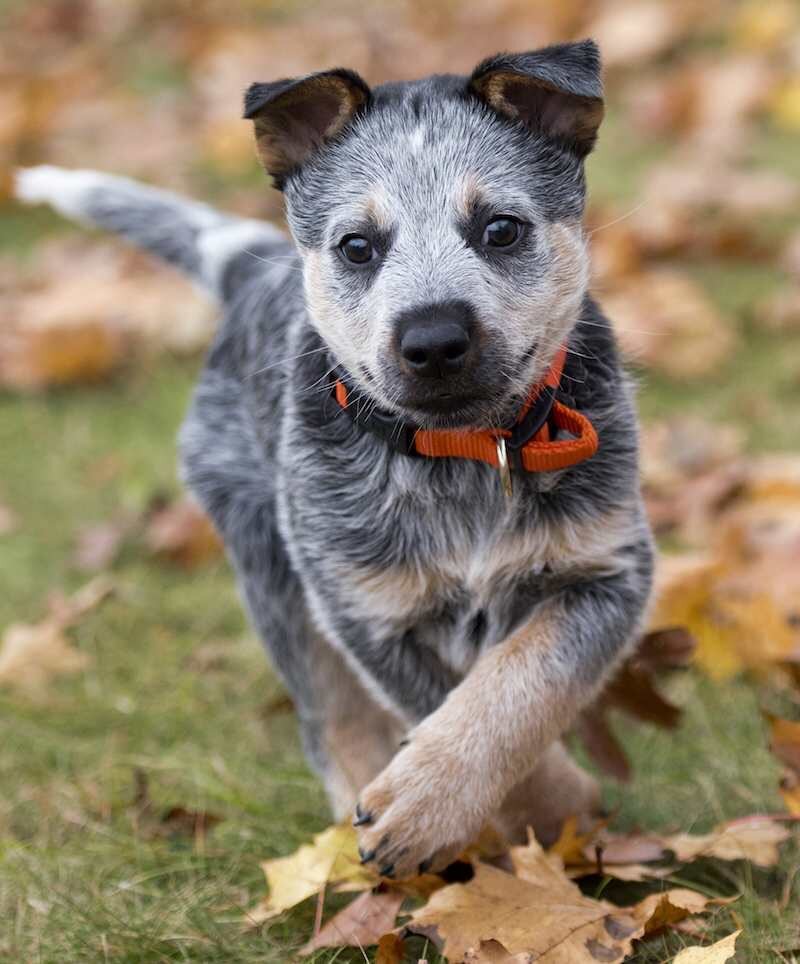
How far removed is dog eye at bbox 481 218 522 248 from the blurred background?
0.62 m

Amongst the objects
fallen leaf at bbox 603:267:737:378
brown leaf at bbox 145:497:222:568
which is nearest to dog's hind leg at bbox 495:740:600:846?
brown leaf at bbox 145:497:222:568

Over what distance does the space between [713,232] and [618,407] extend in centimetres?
458

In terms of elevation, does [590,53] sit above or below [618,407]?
above

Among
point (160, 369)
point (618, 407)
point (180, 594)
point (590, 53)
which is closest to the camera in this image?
point (590, 53)

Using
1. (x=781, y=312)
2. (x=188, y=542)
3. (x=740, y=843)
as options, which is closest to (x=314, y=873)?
(x=740, y=843)

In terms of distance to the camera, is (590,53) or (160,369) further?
(160,369)

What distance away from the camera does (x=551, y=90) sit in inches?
131

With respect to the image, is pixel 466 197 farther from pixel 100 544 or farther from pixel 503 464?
pixel 100 544

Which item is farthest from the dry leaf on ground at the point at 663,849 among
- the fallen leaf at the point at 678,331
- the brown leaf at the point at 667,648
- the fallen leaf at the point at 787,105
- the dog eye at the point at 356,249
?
the fallen leaf at the point at 787,105

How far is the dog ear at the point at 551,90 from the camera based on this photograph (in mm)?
3125

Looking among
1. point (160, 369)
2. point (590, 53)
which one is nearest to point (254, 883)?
point (590, 53)

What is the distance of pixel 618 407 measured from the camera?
3439mm

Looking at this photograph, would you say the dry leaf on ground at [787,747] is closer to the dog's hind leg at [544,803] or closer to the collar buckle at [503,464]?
the dog's hind leg at [544,803]

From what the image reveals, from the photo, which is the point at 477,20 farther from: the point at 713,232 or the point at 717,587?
the point at 717,587
